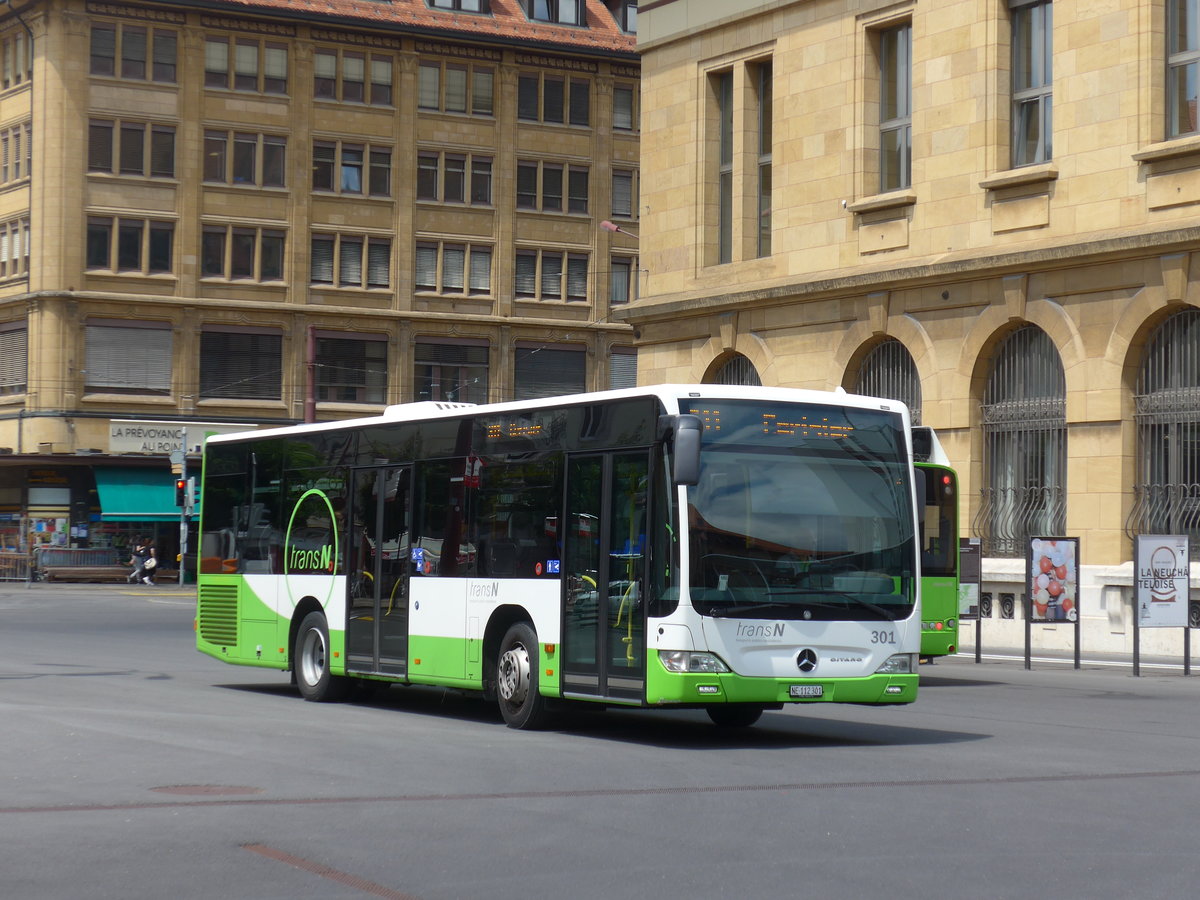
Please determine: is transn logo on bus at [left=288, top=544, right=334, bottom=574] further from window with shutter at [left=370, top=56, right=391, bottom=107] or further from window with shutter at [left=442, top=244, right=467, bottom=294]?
window with shutter at [left=370, top=56, right=391, bottom=107]

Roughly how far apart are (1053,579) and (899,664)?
1051 centimetres

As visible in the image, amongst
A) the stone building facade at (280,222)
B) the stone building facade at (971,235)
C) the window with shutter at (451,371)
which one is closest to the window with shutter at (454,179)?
the stone building facade at (280,222)

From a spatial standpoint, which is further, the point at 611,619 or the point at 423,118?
the point at 423,118

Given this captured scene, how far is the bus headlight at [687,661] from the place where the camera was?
13.5 metres

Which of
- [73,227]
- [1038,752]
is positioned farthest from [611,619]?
[73,227]

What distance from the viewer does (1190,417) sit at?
26609 mm

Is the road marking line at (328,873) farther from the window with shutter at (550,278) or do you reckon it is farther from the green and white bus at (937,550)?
the window with shutter at (550,278)

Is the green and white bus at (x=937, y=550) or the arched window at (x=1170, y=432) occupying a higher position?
the arched window at (x=1170, y=432)

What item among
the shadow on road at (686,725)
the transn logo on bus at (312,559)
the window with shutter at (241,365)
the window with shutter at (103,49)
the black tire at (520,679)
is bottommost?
the shadow on road at (686,725)

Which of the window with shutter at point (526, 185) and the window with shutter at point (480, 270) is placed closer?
the window with shutter at point (480, 270)

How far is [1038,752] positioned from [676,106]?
24.2 meters

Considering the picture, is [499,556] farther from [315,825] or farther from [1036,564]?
[1036,564]

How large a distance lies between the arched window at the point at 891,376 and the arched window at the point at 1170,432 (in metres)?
4.62

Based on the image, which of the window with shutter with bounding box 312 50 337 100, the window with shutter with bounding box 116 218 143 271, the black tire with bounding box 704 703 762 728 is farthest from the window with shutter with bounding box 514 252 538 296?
the black tire with bounding box 704 703 762 728
